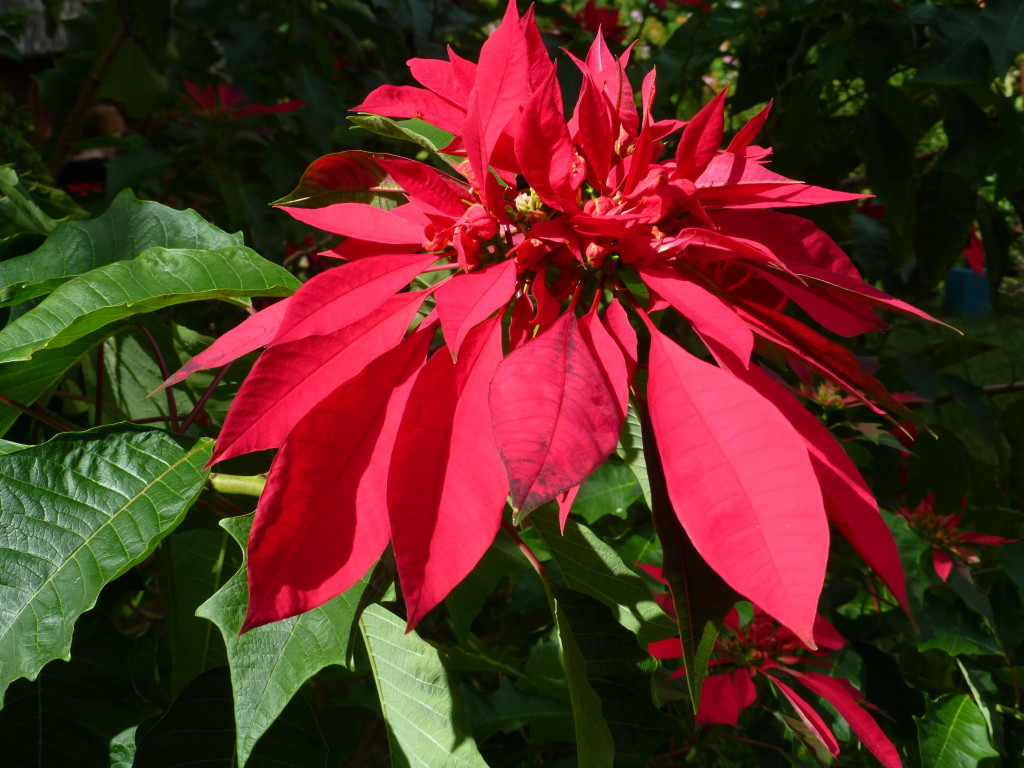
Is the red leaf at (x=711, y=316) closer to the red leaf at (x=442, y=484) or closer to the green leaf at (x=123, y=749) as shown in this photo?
the red leaf at (x=442, y=484)

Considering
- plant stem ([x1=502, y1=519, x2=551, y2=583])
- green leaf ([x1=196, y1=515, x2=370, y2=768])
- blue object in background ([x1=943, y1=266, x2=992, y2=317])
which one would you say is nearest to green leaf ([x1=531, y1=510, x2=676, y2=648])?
plant stem ([x1=502, y1=519, x2=551, y2=583])

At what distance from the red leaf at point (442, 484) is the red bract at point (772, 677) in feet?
1.06

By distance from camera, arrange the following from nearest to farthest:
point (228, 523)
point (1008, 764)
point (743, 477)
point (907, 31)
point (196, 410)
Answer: point (743, 477)
point (228, 523)
point (196, 410)
point (1008, 764)
point (907, 31)

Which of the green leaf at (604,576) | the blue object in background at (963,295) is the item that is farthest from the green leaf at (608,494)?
the blue object in background at (963,295)

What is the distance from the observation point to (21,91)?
4.84 m

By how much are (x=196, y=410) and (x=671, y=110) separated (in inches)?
43.6

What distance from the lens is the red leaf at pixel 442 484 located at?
340 millimetres

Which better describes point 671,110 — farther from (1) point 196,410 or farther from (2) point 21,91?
(2) point 21,91

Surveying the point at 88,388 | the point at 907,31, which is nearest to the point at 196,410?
the point at 88,388

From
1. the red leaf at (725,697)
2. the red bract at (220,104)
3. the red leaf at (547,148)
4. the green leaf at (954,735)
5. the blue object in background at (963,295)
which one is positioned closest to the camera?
the red leaf at (547,148)

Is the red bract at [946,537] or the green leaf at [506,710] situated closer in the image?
the green leaf at [506,710]

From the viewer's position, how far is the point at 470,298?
401 mm

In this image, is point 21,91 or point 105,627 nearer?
point 105,627

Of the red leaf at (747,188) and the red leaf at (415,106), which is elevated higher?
the red leaf at (415,106)
